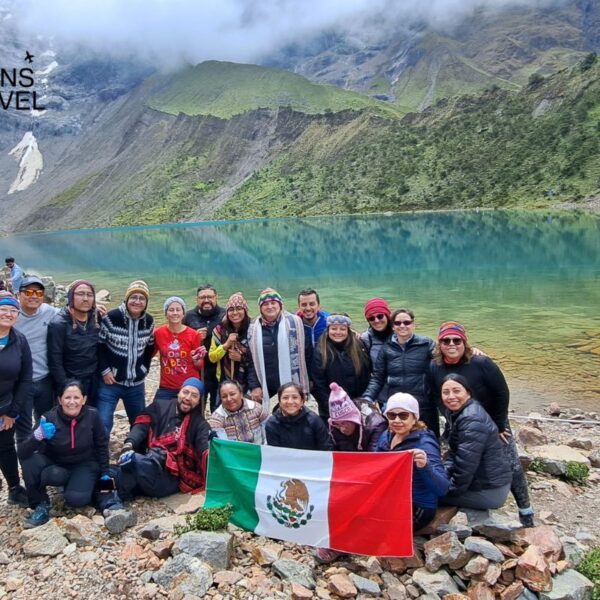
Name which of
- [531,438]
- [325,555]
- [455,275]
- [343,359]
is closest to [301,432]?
[325,555]

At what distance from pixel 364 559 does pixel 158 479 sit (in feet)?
9.26

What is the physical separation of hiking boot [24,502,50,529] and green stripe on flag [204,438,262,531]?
1.91 m

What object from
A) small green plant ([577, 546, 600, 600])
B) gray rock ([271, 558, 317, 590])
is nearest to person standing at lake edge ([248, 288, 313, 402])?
gray rock ([271, 558, 317, 590])

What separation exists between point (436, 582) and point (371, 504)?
2.97 ft

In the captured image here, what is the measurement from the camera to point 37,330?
717cm

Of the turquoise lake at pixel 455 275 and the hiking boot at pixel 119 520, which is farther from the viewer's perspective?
the turquoise lake at pixel 455 275

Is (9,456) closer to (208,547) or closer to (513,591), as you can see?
(208,547)

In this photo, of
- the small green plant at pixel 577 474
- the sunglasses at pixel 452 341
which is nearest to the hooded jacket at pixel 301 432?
the sunglasses at pixel 452 341

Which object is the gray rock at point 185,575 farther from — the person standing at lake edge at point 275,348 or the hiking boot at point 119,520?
the person standing at lake edge at point 275,348

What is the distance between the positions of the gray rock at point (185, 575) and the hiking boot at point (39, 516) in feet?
6.48

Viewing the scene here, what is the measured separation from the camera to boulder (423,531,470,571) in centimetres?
536

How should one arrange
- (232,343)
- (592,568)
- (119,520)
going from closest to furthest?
(592,568)
(119,520)
(232,343)

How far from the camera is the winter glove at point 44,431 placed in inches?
251

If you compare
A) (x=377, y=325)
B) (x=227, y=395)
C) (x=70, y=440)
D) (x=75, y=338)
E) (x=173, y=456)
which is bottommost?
(x=173, y=456)
